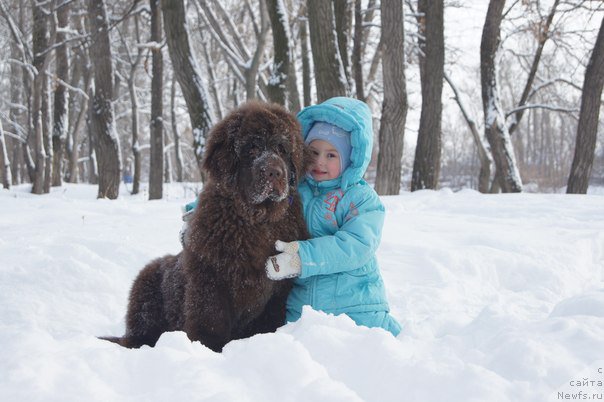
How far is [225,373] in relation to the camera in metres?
1.62

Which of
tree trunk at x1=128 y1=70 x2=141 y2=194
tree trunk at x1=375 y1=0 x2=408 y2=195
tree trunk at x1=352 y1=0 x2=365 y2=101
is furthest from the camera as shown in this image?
tree trunk at x1=128 y1=70 x2=141 y2=194

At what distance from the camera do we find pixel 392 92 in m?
8.65

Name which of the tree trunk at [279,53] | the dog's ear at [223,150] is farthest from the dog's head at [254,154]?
the tree trunk at [279,53]

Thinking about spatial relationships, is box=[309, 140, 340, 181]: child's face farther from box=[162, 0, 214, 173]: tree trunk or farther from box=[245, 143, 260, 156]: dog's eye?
box=[162, 0, 214, 173]: tree trunk

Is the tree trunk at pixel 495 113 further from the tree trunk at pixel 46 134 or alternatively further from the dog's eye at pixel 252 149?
the tree trunk at pixel 46 134

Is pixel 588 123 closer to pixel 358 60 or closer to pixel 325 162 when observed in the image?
pixel 358 60

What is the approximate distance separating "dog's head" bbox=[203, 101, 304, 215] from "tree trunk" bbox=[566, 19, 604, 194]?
10115 mm

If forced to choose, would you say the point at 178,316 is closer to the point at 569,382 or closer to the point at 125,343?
the point at 125,343

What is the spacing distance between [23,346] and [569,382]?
6.07 ft

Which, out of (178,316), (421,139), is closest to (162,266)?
(178,316)

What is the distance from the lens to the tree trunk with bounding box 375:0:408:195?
332 inches

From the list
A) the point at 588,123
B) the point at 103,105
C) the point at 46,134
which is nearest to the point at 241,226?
the point at 103,105

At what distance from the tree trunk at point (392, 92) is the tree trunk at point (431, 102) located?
1976mm

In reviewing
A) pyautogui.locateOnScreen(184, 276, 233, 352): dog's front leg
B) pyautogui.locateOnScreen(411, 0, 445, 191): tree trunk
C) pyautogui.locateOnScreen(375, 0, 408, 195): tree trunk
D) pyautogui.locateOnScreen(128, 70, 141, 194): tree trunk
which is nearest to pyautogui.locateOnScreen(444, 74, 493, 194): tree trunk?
pyautogui.locateOnScreen(411, 0, 445, 191): tree trunk
